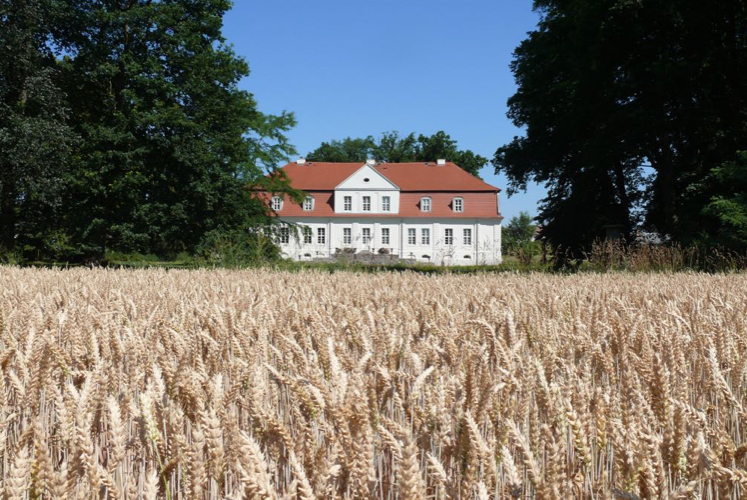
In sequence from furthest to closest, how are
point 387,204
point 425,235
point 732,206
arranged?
point 387,204 → point 425,235 → point 732,206

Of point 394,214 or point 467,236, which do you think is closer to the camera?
point 467,236

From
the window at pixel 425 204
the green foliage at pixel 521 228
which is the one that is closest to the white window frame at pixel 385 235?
the window at pixel 425 204

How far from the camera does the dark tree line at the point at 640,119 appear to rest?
20375 millimetres

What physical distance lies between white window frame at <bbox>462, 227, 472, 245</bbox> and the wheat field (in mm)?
46390

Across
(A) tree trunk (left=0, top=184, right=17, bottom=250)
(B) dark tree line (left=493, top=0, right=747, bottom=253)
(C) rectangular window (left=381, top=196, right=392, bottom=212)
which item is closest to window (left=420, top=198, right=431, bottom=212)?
(C) rectangular window (left=381, top=196, right=392, bottom=212)

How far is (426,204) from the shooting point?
51156 millimetres

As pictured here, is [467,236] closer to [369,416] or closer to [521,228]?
[521,228]

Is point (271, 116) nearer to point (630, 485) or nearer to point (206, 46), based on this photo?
point (206, 46)

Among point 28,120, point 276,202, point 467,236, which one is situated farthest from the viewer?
point 467,236

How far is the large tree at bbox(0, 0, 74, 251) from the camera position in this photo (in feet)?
67.6

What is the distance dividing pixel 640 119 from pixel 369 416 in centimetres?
2200

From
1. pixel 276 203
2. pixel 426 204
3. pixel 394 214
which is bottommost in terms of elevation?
pixel 276 203

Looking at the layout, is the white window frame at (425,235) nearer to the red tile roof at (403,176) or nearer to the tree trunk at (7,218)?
the red tile roof at (403,176)

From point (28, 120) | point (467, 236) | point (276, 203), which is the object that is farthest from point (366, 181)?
point (28, 120)
